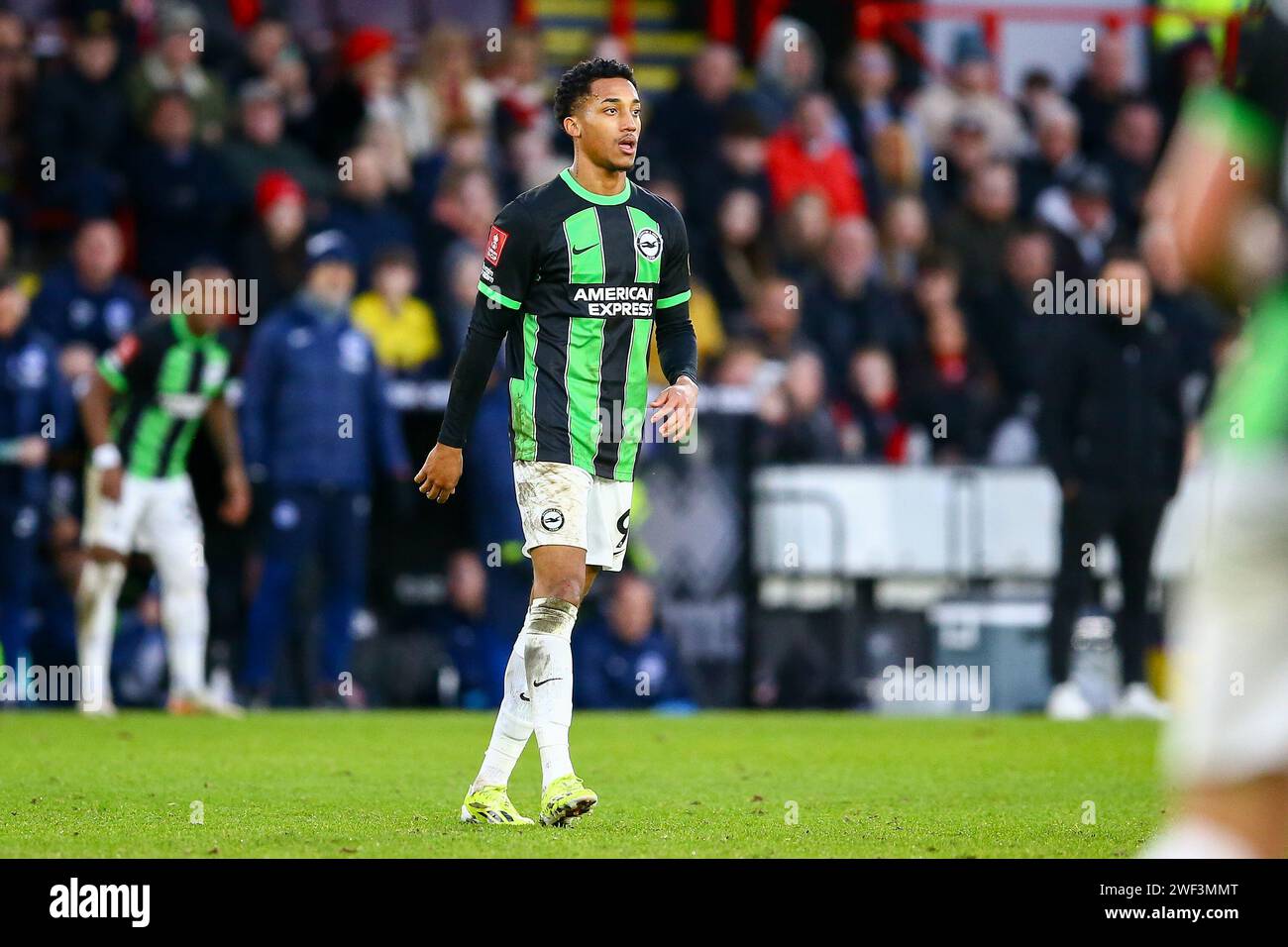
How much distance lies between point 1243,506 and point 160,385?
34.5 ft

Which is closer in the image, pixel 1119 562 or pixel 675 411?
pixel 675 411

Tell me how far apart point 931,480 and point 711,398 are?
149 centimetres

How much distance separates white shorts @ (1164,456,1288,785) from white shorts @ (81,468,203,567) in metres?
10.4

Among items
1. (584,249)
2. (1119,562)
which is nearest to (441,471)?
(584,249)

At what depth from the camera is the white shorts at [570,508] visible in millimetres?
6883

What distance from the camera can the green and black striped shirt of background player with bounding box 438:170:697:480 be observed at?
6945mm

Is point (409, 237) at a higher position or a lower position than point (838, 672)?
higher

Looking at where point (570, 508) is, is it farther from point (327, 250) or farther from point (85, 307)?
point (85, 307)

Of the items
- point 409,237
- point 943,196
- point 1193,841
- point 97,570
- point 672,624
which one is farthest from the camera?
point 943,196

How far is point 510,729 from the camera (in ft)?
22.8

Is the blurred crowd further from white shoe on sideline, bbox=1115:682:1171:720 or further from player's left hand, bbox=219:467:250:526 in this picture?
white shoe on sideline, bbox=1115:682:1171:720

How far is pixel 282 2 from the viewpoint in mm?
18547
